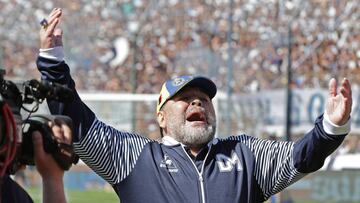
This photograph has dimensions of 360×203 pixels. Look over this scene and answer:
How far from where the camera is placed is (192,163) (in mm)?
4273

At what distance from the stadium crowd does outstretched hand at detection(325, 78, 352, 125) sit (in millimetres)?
7968

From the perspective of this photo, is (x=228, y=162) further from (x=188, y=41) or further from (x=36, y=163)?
(x=188, y=41)

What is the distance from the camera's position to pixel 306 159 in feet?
13.8

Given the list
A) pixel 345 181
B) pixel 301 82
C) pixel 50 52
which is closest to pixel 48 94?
pixel 50 52

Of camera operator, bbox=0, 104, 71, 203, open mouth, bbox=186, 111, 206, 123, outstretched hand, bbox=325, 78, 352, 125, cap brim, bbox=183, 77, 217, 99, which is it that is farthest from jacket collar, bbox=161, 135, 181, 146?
camera operator, bbox=0, 104, 71, 203

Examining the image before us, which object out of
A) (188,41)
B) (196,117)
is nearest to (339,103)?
(196,117)

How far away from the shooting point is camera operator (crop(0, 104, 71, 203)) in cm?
258

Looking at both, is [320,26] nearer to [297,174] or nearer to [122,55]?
[122,55]

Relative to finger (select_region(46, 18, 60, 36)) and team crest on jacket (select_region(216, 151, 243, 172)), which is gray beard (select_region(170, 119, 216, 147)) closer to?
team crest on jacket (select_region(216, 151, 243, 172))

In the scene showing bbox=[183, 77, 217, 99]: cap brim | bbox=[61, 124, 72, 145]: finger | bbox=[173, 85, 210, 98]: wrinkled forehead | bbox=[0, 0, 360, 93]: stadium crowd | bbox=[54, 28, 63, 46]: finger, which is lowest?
bbox=[0, 0, 360, 93]: stadium crowd

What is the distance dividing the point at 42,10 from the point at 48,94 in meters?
11.0

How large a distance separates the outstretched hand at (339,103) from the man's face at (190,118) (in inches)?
24.2

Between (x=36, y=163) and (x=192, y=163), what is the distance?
1610 millimetres

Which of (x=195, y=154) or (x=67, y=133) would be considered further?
(x=195, y=154)
